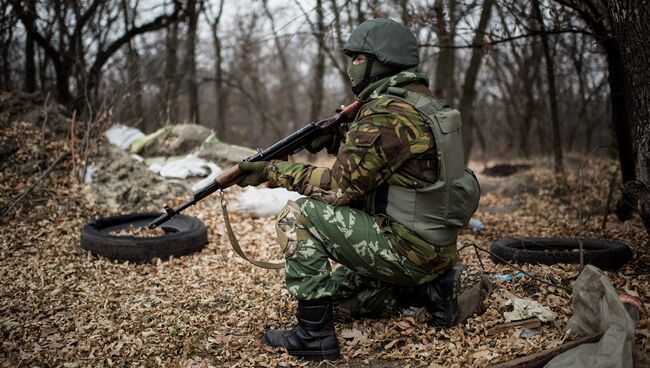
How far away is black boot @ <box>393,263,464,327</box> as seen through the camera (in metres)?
3.18

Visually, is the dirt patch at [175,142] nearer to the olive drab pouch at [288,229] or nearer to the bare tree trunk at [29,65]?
the bare tree trunk at [29,65]

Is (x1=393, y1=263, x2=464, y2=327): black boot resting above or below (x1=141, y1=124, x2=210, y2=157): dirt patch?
below

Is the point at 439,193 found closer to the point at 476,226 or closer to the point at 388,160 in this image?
the point at 388,160

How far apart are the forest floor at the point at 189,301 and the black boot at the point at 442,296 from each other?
7cm

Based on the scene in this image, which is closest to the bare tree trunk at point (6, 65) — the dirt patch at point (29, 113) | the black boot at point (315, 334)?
the dirt patch at point (29, 113)

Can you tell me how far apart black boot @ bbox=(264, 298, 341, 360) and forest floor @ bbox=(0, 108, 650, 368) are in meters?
0.06

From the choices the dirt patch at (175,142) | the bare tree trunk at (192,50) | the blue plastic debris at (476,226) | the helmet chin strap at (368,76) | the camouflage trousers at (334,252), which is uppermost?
the bare tree trunk at (192,50)

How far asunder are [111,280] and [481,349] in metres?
3.08

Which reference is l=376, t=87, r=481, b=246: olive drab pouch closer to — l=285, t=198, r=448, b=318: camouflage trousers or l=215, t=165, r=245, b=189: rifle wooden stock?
l=285, t=198, r=448, b=318: camouflage trousers

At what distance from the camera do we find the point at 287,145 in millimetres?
3541

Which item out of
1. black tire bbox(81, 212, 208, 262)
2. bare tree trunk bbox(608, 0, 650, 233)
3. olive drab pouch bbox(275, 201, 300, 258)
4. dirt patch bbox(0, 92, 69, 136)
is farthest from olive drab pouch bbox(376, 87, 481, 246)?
dirt patch bbox(0, 92, 69, 136)

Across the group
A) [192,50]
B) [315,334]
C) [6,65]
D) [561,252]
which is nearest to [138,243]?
[315,334]

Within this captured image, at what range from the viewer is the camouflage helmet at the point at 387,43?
10.1 ft

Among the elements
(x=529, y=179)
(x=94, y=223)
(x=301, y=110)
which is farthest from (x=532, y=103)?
(x=301, y=110)
